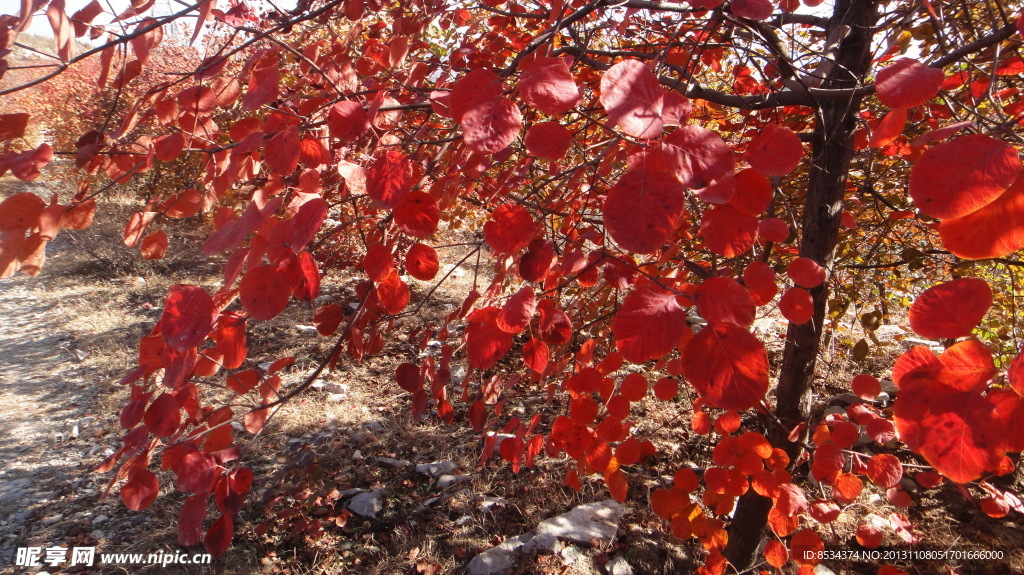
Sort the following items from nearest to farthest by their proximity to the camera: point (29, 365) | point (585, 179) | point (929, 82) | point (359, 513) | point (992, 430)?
1. point (992, 430)
2. point (929, 82)
3. point (585, 179)
4. point (359, 513)
5. point (29, 365)

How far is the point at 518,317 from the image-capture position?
82cm

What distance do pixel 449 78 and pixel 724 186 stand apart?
1.28 metres

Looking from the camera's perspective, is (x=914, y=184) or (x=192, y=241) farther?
(x=192, y=241)

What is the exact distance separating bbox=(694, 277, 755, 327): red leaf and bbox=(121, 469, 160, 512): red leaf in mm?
966

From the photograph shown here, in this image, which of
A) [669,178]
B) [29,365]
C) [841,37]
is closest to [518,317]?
[669,178]

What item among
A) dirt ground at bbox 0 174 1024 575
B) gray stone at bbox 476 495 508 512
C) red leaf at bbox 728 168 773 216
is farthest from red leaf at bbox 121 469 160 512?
gray stone at bbox 476 495 508 512

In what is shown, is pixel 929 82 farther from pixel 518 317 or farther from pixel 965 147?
pixel 518 317

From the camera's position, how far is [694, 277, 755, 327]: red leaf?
619mm

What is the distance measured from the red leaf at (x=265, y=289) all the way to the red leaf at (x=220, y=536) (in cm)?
57

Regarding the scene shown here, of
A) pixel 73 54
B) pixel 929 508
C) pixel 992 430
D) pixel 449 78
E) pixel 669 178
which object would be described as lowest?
pixel 929 508

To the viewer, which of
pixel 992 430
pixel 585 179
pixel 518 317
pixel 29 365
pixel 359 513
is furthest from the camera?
pixel 29 365

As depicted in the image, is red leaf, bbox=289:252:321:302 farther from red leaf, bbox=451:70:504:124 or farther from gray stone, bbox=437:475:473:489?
gray stone, bbox=437:475:473:489

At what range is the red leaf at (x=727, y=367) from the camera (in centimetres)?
61

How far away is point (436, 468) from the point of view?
2.76m
